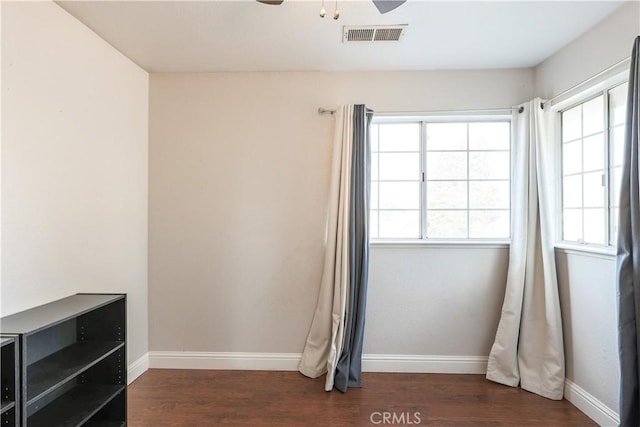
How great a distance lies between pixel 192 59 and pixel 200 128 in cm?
52

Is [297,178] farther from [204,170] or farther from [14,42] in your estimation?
[14,42]

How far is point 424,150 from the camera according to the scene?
2.72 m

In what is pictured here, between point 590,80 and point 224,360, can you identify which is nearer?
point 590,80

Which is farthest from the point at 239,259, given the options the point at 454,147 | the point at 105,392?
the point at 454,147

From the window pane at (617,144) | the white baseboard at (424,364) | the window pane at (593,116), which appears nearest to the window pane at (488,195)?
the window pane at (593,116)

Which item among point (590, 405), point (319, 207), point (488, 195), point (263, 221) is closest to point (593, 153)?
point (488, 195)

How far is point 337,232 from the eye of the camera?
2.51 m

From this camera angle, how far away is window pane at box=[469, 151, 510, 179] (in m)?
2.68

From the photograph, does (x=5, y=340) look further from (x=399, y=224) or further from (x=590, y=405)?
(x=590, y=405)

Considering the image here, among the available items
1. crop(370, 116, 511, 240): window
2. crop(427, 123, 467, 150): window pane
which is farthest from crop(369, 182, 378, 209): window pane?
crop(427, 123, 467, 150): window pane

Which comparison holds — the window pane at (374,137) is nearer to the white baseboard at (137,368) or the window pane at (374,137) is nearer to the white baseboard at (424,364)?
the white baseboard at (424,364)

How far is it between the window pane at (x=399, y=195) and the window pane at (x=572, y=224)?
1.05 m

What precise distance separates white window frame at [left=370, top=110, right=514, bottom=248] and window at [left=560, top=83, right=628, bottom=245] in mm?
364

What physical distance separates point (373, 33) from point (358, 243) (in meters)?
1.46
